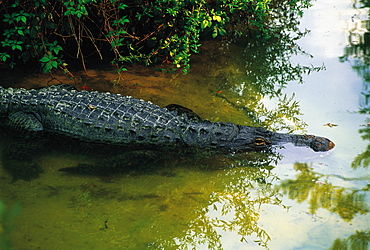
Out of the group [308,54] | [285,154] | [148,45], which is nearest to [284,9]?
[308,54]

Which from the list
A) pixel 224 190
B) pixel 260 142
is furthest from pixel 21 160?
pixel 260 142

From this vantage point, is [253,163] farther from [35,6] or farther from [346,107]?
[35,6]

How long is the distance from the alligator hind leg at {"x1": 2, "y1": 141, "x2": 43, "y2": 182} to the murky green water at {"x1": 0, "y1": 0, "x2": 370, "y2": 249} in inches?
3.6

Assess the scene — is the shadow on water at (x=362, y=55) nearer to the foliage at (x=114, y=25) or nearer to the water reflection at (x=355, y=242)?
the water reflection at (x=355, y=242)

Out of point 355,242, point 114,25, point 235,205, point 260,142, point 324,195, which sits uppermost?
point 114,25

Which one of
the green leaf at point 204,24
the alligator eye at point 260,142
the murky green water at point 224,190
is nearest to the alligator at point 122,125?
A: the alligator eye at point 260,142

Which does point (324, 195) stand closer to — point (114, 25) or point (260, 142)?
point (260, 142)

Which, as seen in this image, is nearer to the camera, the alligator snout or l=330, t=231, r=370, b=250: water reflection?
l=330, t=231, r=370, b=250: water reflection

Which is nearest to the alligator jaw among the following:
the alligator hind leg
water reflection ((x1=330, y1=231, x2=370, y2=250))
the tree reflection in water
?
the tree reflection in water

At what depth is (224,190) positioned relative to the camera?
4.26 m

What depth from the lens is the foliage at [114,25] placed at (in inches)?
235

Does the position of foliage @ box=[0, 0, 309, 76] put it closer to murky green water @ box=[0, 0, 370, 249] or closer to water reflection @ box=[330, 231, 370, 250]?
murky green water @ box=[0, 0, 370, 249]

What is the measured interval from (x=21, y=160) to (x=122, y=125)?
1233 mm

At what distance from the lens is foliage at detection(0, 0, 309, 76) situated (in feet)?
19.6
